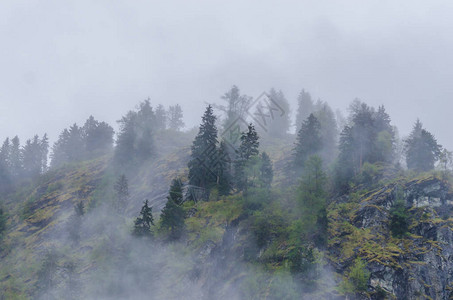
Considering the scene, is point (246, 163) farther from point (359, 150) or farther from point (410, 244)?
point (410, 244)

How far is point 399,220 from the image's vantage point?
1577 inches

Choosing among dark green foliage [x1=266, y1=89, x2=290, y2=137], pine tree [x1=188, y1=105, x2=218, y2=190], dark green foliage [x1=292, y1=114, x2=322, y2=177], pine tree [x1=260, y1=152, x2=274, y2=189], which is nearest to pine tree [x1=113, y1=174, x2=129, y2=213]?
pine tree [x1=188, y1=105, x2=218, y2=190]

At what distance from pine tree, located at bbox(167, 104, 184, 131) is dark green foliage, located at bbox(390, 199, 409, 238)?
87342 mm

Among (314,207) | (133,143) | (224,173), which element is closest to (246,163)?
(224,173)

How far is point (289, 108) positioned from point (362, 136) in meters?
54.8

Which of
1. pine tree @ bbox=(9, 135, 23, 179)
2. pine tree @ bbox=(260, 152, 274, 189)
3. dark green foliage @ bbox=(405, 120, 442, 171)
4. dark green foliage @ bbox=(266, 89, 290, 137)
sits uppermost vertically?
dark green foliage @ bbox=(266, 89, 290, 137)

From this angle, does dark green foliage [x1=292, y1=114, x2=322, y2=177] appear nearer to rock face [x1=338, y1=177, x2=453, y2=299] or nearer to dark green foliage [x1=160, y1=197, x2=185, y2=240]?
rock face [x1=338, y1=177, x2=453, y2=299]

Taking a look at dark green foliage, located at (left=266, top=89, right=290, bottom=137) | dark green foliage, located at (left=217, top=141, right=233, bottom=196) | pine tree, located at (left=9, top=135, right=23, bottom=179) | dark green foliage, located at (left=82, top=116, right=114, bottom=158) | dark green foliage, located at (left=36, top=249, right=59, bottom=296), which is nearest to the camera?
dark green foliage, located at (left=36, top=249, right=59, bottom=296)

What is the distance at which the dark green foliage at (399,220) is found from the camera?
39.6 meters

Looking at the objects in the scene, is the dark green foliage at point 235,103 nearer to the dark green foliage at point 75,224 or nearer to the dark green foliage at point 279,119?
the dark green foliage at point 279,119

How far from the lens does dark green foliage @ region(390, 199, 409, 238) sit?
39625 mm

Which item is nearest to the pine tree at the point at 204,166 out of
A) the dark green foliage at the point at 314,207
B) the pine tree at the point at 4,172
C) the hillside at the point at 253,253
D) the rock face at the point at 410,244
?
the hillside at the point at 253,253

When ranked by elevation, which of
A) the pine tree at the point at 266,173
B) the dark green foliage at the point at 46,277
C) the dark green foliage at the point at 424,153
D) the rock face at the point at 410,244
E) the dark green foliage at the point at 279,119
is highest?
the dark green foliage at the point at 279,119

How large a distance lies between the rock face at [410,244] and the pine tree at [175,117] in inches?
3257
